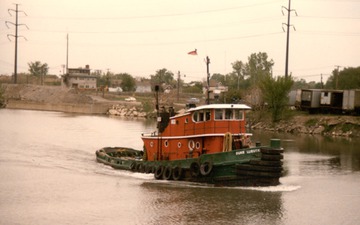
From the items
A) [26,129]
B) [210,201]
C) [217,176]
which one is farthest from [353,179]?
[26,129]

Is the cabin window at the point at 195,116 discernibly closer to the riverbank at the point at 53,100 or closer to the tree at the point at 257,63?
the riverbank at the point at 53,100

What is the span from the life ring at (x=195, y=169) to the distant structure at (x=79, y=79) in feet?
353

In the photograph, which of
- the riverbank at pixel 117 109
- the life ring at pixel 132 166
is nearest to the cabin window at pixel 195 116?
the life ring at pixel 132 166

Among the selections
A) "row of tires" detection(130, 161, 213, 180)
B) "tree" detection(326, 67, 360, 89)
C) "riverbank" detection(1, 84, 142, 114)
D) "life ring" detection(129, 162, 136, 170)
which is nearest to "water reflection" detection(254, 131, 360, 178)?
"row of tires" detection(130, 161, 213, 180)

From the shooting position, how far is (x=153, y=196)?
28750 mm

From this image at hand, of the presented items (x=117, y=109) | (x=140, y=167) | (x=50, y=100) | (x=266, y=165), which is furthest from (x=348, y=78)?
(x=266, y=165)

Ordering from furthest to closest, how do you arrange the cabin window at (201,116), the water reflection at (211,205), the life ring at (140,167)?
the life ring at (140,167) → the cabin window at (201,116) → the water reflection at (211,205)

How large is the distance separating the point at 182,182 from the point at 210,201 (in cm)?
429

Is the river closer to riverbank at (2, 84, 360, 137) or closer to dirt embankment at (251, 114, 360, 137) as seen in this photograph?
dirt embankment at (251, 114, 360, 137)

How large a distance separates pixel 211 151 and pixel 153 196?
4705 millimetres

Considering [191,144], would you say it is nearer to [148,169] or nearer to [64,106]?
[148,169]

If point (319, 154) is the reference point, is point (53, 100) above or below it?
above

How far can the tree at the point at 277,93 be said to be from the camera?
251 feet

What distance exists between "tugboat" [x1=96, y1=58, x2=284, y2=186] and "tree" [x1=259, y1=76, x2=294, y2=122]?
43990mm
